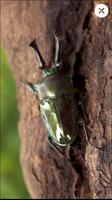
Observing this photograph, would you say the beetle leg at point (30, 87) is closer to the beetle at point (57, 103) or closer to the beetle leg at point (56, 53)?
the beetle at point (57, 103)

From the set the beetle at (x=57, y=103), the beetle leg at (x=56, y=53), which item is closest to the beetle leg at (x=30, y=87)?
the beetle at (x=57, y=103)

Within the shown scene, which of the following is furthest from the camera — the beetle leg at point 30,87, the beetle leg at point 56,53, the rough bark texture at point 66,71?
the beetle leg at point 30,87

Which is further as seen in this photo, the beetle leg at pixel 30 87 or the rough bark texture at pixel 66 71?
the beetle leg at pixel 30 87

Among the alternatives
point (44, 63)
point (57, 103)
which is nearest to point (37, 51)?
point (44, 63)

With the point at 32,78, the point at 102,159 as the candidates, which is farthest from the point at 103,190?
the point at 32,78

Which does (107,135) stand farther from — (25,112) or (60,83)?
(25,112)

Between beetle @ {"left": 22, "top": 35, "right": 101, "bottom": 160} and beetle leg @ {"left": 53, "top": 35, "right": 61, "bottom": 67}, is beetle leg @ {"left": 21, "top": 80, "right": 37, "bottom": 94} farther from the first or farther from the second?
beetle leg @ {"left": 53, "top": 35, "right": 61, "bottom": 67}

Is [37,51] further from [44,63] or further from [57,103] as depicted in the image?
[57,103]
